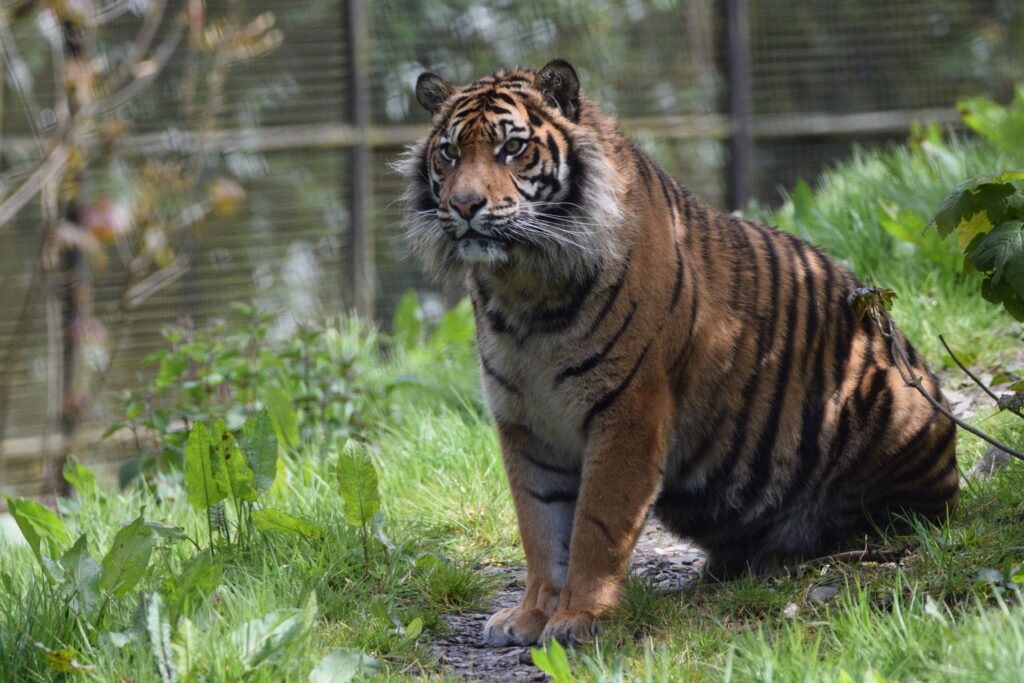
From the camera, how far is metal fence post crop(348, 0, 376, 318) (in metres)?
6.69

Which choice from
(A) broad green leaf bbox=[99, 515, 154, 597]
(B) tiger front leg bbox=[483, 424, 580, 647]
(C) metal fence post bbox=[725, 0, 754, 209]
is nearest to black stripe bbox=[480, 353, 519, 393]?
(B) tiger front leg bbox=[483, 424, 580, 647]

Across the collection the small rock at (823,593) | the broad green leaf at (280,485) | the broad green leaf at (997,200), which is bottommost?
the small rock at (823,593)

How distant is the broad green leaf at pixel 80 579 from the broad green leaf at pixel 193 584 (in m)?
0.22

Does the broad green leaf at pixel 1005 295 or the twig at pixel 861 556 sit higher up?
the broad green leaf at pixel 1005 295

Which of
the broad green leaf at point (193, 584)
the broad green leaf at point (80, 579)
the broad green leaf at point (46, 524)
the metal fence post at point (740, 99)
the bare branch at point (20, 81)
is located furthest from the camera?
the metal fence post at point (740, 99)

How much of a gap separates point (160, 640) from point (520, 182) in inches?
62.9

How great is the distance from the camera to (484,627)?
3.51 metres

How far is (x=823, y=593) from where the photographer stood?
3211 millimetres

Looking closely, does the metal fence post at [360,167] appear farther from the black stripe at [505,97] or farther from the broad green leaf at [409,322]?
the black stripe at [505,97]

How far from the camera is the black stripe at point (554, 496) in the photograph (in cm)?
359

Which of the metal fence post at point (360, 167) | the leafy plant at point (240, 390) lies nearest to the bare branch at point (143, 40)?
the metal fence post at point (360, 167)

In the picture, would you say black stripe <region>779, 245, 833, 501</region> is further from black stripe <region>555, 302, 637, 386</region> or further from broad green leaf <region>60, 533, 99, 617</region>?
broad green leaf <region>60, 533, 99, 617</region>

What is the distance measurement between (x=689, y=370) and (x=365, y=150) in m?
3.68

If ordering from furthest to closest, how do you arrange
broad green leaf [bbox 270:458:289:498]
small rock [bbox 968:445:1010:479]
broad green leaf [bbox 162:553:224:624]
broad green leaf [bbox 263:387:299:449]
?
1. broad green leaf [bbox 263:387:299:449]
2. broad green leaf [bbox 270:458:289:498]
3. small rock [bbox 968:445:1010:479]
4. broad green leaf [bbox 162:553:224:624]
